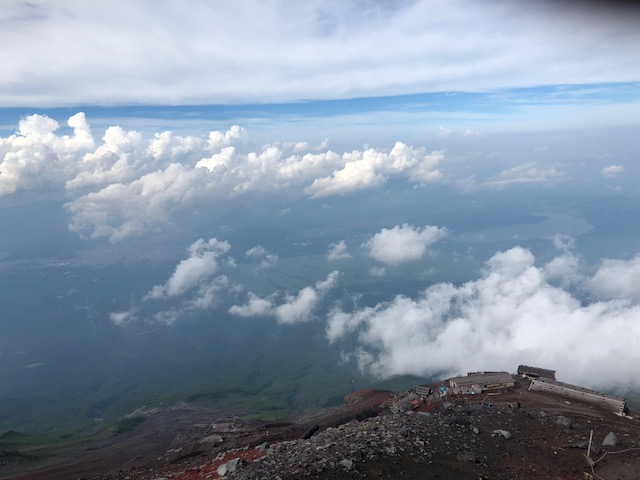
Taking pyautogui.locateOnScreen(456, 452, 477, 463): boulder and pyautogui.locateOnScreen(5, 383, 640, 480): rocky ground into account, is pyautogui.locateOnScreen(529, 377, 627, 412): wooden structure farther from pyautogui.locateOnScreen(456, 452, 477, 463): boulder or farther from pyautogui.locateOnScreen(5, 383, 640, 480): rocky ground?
pyautogui.locateOnScreen(456, 452, 477, 463): boulder

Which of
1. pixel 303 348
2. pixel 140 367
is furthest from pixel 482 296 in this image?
pixel 140 367

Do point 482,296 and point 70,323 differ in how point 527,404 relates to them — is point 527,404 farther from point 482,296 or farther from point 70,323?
point 70,323

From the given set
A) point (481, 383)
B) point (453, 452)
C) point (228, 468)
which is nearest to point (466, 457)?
point (453, 452)

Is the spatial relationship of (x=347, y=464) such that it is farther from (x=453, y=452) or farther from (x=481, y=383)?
(x=481, y=383)

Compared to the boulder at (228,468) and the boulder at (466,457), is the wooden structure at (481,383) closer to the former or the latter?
the boulder at (466,457)

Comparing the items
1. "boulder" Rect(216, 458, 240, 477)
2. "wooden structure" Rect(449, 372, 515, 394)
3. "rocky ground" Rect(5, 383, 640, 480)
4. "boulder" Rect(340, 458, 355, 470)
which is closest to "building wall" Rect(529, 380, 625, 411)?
"wooden structure" Rect(449, 372, 515, 394)
